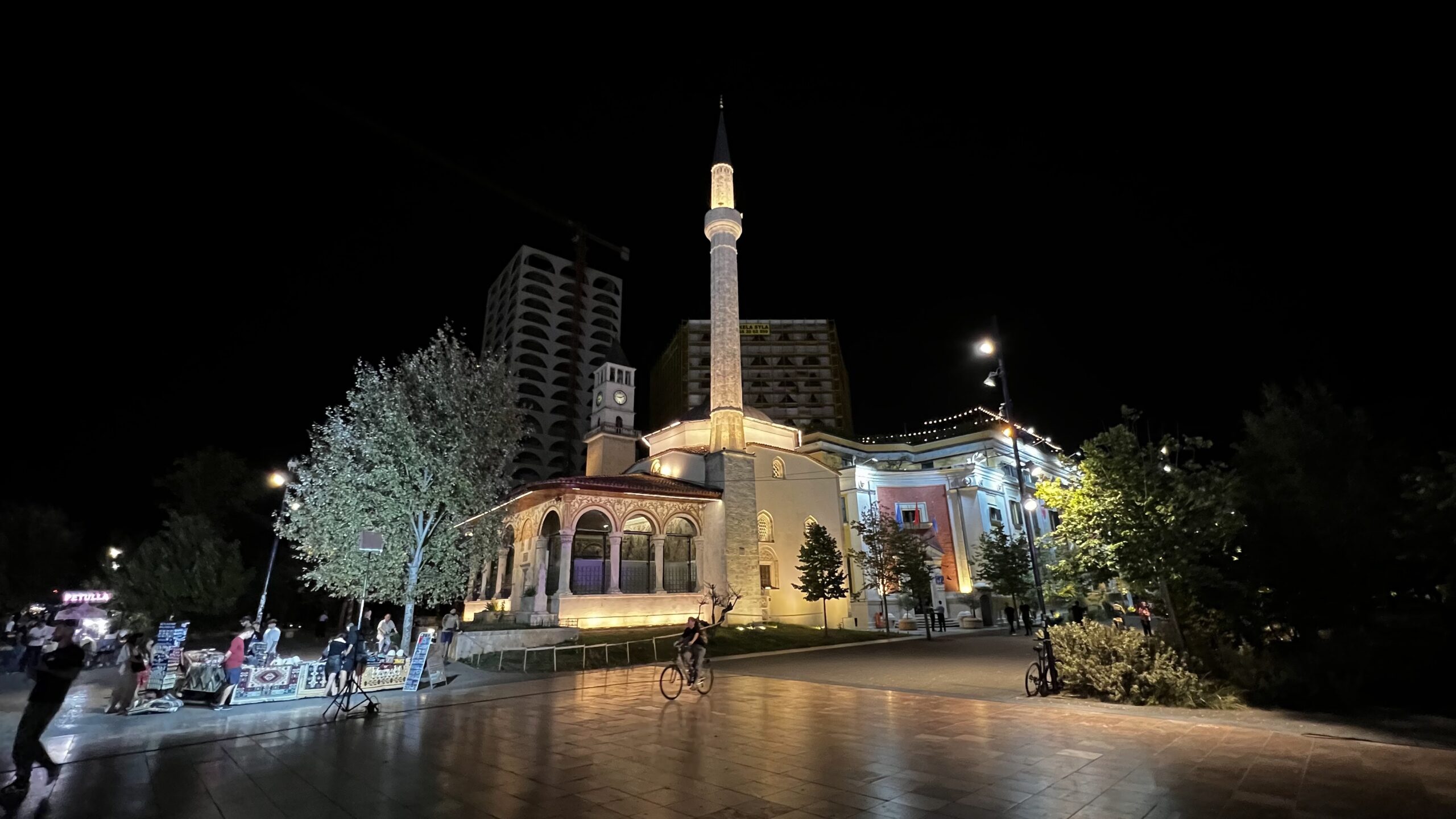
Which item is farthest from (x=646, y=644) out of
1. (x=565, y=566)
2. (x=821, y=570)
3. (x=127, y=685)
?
(x=127, y=685)

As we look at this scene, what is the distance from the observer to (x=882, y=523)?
30.8 meters

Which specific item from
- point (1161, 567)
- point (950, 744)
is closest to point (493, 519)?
point (950, 744)

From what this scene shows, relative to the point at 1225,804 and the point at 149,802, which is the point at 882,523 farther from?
the point at 149,802

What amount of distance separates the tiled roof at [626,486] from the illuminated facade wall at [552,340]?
3693cm

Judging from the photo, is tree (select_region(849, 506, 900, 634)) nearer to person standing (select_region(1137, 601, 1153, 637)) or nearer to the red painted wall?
the red painted wall

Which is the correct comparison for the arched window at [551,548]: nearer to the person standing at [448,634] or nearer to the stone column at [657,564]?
the stone column at [657,564]

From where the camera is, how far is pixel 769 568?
3169 centimetres

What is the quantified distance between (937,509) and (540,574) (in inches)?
1078

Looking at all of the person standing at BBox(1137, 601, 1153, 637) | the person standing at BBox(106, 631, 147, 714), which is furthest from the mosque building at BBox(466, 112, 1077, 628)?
the person standing at BBox(1137, 601, 1153, 637)

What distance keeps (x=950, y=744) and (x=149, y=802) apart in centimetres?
819

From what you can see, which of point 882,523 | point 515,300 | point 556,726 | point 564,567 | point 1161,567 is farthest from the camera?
point 515,300

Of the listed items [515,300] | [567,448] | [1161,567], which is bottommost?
[1161,567]

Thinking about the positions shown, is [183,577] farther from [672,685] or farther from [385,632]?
[672,685]

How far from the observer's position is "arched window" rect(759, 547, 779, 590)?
31422 millimetres
